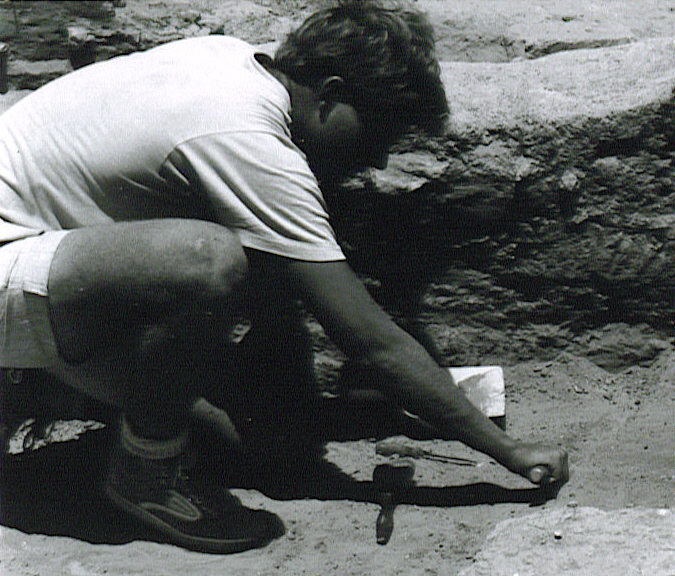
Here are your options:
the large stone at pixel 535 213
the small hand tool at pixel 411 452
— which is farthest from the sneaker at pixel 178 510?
the large stone at pixel 535 213

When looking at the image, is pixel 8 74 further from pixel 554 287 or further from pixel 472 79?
pixel 554 287

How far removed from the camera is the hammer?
2.33m

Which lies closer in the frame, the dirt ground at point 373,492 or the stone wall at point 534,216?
the dirt ground at point 373,492

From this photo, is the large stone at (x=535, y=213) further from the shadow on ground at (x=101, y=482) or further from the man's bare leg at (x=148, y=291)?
the man's bare leg at (x=148, y=291)

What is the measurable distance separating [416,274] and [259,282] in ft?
1.33

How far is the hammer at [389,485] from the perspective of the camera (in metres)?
2.33

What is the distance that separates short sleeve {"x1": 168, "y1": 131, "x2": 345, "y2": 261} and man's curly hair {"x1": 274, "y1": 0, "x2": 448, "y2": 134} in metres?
0.26

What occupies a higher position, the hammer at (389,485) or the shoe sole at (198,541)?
the shoe sole at (198,541)

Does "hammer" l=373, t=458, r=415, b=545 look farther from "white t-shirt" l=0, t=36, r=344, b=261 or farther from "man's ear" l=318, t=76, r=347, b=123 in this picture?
"man's ear" l=318, t=76, r=347, b=123

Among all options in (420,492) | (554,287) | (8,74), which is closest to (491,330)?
(554,287)

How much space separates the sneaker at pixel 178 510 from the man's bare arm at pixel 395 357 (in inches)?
18.0

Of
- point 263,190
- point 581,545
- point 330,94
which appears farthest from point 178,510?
point 330,94

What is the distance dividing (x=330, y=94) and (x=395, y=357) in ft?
1.92

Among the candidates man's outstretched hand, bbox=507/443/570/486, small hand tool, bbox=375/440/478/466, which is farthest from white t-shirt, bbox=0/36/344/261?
small hand tool, bbox=375/440/478/466
